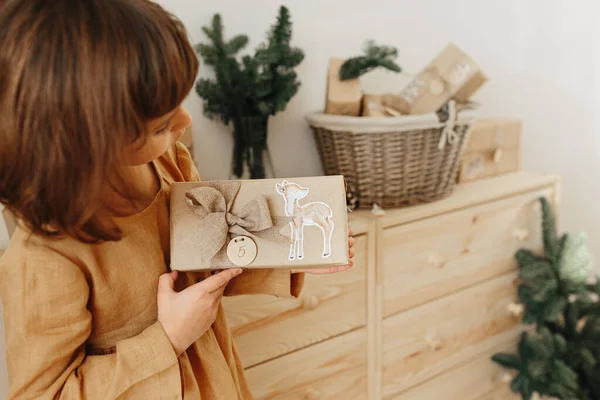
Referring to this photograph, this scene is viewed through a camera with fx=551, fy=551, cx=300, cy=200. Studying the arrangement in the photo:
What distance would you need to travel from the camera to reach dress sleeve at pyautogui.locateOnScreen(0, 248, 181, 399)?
609 millimetres

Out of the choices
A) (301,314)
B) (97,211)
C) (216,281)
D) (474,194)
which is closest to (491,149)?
(474,194)

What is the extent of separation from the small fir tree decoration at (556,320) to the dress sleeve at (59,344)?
3.58 ft

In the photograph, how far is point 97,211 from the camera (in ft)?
1.99

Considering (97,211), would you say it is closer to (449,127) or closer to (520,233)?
(449,127)

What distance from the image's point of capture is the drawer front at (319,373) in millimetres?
1099

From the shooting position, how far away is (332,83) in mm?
1217

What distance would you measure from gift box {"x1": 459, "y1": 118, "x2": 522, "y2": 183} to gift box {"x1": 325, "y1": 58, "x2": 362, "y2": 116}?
384 millimetres

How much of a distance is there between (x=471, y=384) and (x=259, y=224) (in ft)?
3.45

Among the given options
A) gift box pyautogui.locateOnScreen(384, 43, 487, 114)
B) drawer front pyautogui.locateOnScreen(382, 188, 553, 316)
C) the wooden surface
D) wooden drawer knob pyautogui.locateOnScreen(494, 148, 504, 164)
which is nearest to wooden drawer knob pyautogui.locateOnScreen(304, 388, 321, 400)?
drawer front pyautogui.locateOnScreen(382, 188, 553, 316)

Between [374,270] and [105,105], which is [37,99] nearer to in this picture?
[105,105]

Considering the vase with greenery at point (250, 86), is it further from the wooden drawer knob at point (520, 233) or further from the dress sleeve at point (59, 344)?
the wooden drawer knob at point (520, 233)

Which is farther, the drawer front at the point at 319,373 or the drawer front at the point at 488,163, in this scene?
the drawer front at the point at 488,163

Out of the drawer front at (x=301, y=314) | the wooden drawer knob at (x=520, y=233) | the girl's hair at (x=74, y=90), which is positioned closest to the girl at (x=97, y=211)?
the girl's hair at (x=74, y=90)

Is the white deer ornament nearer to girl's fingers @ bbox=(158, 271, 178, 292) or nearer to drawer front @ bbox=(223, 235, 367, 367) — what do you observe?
girl's fingers @ bbox=(158, 271, 178, 292)
